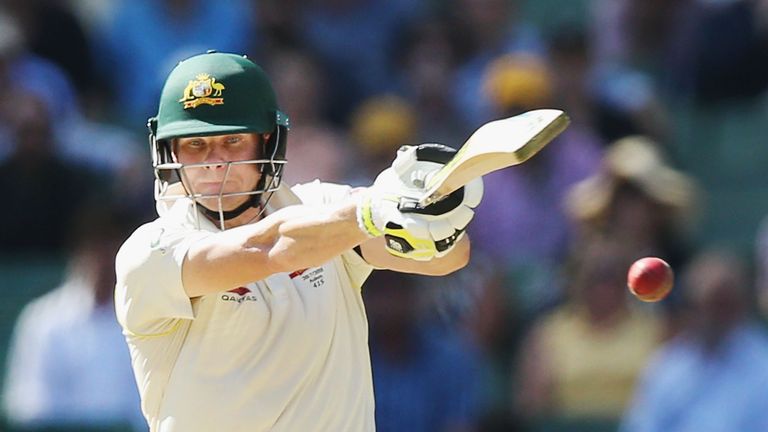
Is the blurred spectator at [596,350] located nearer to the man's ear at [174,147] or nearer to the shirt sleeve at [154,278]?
the man's ear at [174,147]

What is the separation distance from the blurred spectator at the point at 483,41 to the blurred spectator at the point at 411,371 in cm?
196

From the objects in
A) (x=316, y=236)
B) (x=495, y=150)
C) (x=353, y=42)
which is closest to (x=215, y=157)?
(x=316, y=236)

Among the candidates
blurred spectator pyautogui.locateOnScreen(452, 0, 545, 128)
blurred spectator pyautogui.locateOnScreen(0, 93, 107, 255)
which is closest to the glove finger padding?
blurred spectator pyautogui.locateOnScreen(0, 93, 107, 255)

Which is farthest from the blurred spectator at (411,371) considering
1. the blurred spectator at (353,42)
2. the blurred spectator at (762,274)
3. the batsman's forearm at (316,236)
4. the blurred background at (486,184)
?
the batsman's forearm at (316,236)

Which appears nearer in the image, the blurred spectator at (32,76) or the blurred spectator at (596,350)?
the blurred spectator at (596,350)

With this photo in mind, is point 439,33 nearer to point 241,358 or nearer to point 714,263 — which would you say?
point 714,263

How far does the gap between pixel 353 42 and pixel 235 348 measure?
5.99 meters

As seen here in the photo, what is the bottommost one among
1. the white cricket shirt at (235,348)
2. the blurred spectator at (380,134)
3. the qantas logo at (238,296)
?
the blurred spectator at (380,134)

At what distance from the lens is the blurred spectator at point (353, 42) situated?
10.3 metres

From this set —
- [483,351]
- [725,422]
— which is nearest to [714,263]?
[725,422]

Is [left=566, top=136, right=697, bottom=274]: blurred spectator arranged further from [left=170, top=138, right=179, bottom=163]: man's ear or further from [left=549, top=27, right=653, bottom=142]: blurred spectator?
[left=170, top=138, right=179, bottom=163]: man's ear

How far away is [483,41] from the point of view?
34.3 feet

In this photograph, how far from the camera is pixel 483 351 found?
29.3 feet

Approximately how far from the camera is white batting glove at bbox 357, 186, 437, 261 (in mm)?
4016
